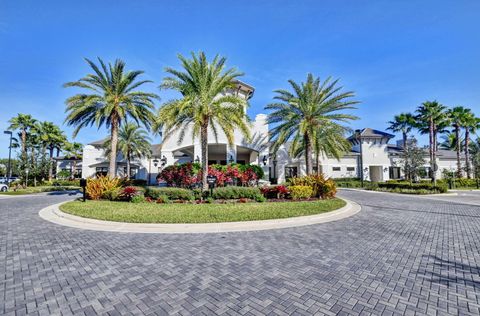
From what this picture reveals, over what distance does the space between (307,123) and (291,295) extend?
53.7 ft

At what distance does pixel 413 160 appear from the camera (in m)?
31.9

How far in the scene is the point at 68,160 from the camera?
43.7 meters

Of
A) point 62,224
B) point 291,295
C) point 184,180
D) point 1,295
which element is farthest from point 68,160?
point 291,295

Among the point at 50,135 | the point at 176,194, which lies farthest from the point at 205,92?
the point at 50,135

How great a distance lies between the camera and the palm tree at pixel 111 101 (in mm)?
18141

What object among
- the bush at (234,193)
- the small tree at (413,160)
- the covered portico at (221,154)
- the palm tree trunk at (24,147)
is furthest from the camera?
the palm tree trunk at (24,147)

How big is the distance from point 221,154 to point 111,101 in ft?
42.4

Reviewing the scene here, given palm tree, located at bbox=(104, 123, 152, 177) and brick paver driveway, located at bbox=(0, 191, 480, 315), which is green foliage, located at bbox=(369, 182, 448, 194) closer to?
brick paver driveway, located at bbox=(0, 191, 480, 315)

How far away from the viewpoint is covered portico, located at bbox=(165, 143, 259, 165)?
20.8m

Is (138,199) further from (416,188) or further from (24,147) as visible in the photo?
(24,147)

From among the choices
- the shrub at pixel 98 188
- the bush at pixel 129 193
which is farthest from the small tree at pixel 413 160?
the shrub at pixel 98 188

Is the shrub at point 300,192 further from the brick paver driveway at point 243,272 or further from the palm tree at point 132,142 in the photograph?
the palm tree at point 132,142

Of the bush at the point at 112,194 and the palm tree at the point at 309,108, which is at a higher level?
the palm tree at the point at 309,108

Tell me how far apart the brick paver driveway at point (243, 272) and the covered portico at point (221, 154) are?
12176 mm
